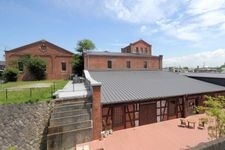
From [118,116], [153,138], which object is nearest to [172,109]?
[153,138]

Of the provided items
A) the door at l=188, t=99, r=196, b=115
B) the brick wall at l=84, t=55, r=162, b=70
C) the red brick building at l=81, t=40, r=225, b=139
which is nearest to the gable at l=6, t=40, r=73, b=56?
the brick wall at l=84, t=55, r=162, b=70

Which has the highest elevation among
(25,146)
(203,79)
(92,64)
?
(92,64)

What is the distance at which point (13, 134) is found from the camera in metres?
12.6

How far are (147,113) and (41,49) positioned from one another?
25786 mm

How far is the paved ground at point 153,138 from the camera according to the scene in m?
12.0

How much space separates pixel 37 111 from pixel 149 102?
9.73 meters

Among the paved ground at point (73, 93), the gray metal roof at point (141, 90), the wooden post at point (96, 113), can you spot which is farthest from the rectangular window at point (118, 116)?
the paved ground at point (73, 93)

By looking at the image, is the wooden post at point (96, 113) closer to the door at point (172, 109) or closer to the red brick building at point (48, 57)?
the door at point (172, 109)

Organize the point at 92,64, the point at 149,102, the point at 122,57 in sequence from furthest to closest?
the point at 122,57 → the point at 92,64 → the point at 149,102

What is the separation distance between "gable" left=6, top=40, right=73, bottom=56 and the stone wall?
22.5 meters

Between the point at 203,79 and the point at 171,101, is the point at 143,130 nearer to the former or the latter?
the point at 171,101

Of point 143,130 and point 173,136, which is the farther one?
point 143,130

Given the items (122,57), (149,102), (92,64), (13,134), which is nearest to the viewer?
(13,134)

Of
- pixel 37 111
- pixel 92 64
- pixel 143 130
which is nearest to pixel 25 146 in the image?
pixel 37 111
